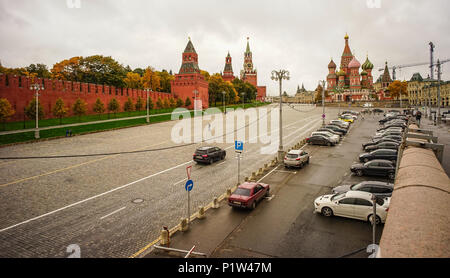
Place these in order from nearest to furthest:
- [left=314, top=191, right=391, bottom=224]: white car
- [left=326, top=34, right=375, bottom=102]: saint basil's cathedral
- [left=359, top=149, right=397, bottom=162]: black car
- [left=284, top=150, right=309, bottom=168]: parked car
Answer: [left=314, top=191, right=391, bottom=224]: white car < [left=359, top=149, right=397, bottom=162]: black car < [left=284, top=150, right=309, bottom=168]: parked car < [left=326, top=34, right=375, bottom=102]: saint basil's cathedral

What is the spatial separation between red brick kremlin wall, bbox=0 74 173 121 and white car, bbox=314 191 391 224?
43.9 metres

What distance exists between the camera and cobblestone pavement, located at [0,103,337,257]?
9797 millimetres

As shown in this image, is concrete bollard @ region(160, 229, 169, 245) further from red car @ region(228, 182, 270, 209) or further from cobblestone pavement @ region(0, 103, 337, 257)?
red car @ region(228, 182, 270, 209)

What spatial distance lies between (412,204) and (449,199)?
1.19 meters

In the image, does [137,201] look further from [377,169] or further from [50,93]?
[50,93]

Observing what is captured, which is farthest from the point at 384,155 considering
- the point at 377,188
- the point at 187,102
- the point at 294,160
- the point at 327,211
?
the point at 187,102

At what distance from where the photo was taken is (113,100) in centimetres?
4866

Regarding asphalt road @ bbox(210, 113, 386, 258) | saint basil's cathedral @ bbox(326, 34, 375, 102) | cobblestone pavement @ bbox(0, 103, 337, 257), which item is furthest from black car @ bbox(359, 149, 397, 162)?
saint basil's cathedral @ bbox(326, 34, 375, 102)

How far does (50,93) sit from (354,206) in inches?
1852

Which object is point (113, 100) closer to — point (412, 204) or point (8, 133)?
point (8, 133)

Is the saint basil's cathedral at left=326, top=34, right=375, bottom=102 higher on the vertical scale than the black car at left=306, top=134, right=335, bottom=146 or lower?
higher

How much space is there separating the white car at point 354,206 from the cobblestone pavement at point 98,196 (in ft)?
19.1

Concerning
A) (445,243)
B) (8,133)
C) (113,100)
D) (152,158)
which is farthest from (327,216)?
(113,100)

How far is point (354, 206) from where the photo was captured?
10836mm
